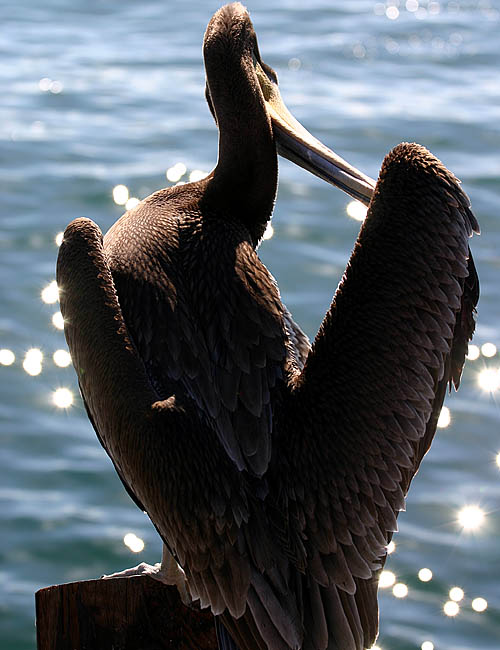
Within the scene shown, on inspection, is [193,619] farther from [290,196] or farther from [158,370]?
[290,196]

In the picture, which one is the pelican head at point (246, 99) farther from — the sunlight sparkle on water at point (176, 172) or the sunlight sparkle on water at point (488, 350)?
the sunlight sparkle on water at point (176, 172)

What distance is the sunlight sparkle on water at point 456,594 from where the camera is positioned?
5568 mm

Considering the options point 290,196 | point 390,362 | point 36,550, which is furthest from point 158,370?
point 290,196

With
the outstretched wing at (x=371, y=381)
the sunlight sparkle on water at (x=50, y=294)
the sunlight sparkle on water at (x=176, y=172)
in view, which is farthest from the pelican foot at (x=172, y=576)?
the sunlight sparkle on water at (x=176, y=172)

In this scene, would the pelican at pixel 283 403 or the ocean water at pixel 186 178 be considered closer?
the pelican at pixel 283 403

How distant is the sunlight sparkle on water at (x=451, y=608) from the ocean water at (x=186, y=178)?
0.02 m

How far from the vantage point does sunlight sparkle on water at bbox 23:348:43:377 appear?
6934 mm

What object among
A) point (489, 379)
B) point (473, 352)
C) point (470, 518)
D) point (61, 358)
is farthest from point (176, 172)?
point (470, 518)

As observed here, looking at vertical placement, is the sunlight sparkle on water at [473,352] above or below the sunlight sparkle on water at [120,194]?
below

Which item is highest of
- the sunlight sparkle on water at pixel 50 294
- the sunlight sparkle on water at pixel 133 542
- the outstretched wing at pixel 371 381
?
the sunlight sparkle on water at pixel 50 294

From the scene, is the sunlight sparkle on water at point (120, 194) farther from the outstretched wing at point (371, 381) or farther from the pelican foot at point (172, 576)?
the outstretched wing at point (371, 381)

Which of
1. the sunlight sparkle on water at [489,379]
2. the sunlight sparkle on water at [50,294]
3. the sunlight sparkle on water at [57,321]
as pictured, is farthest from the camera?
the sunlight sparkle on water at [50,294]

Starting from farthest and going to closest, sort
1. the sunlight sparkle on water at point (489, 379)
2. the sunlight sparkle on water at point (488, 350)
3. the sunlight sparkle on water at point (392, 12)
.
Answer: the sunlight sparkle on water at point (392, 12) < the sunlight sparkle on water at point (488, 350) < the sunlight sparkle on water at point (489, 379)

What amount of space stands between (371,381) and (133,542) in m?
2.69
